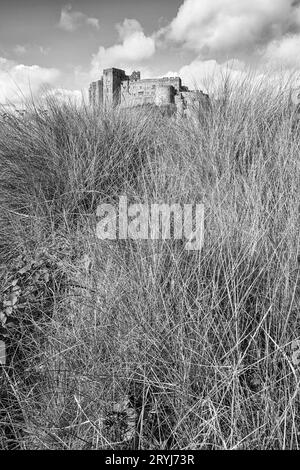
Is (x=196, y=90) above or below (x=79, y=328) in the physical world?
above

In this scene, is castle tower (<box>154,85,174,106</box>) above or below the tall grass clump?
above

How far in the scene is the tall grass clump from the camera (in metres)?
1.02

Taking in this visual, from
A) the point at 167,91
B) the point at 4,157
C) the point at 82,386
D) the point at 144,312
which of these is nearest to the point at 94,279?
the point at 144,312

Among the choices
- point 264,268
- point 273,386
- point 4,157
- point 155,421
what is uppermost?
point 4,157

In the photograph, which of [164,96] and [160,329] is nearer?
[160,329]

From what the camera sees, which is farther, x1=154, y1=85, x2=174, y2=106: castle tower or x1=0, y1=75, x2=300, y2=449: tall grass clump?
x1=154, y1=85, x2=174, y2=106: castle tower

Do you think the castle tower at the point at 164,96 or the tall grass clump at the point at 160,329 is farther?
the castle tower at the point at 164,96

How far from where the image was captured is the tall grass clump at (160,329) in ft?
3.35

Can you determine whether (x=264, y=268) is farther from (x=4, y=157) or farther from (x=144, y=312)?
(x=4, y=157)

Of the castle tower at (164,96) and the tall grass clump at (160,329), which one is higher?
the castle tower at (164,96)

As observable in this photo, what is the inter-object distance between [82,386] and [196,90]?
10.1ft

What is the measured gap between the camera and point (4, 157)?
2623mm

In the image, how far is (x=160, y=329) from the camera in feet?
3.86

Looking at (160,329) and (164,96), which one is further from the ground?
(164,96)
